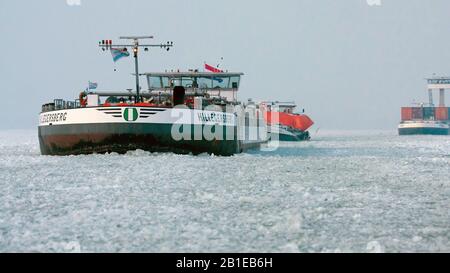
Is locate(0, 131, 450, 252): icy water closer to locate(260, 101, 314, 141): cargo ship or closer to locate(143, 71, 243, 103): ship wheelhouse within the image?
locate(143, 71, 243, 103): ship wheelhouse

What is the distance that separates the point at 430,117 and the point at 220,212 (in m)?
141

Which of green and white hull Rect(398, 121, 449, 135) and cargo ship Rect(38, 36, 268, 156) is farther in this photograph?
green and white hull Rect(398, 121, 449, 135)

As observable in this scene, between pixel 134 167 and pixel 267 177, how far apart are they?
15.8ft

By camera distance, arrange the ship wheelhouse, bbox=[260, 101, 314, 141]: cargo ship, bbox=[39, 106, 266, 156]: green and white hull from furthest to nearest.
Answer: bbox=[260, 101, 314, 141]: cargo ship
the ship wheelhouse
bbox=[39, 106, 266, 156]: green and white hull

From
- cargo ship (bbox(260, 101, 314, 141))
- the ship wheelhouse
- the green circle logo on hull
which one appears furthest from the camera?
cargo ship (bbox(260, 101, 314, 141))

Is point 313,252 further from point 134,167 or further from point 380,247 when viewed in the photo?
point 134,167

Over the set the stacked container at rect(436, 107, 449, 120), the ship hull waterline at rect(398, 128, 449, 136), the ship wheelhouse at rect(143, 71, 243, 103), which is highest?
the ship wheelhouse at rect(143, 71, 243, 103)

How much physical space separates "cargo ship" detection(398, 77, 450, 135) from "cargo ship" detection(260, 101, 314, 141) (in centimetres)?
4049

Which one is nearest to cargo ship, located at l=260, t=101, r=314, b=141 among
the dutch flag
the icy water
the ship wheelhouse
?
the ship wheelhouse

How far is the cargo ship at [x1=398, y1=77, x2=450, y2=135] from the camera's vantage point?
132875 mm

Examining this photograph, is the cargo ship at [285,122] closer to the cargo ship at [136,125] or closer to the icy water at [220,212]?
the cargo ship at [136,125]

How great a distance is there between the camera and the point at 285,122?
87.6 metres

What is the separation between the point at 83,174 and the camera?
18.6 meters
